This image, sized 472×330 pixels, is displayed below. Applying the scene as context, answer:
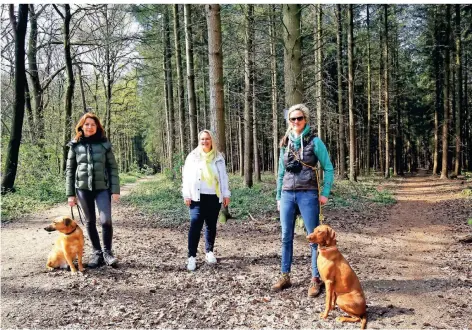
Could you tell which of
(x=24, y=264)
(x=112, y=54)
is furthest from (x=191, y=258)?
(x=112, y=54)

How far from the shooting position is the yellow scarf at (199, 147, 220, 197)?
538cm

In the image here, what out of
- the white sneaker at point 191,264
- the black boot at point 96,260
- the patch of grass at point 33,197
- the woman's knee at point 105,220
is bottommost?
the white sneaker at point 191,264

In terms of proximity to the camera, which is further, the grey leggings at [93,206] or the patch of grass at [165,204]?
the patch of grass at [165,204]

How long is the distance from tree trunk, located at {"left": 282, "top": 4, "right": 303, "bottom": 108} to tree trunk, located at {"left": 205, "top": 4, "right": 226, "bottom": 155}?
5.00ft

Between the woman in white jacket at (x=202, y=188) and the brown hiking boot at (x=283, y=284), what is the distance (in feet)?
4.35

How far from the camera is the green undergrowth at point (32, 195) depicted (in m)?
10.4

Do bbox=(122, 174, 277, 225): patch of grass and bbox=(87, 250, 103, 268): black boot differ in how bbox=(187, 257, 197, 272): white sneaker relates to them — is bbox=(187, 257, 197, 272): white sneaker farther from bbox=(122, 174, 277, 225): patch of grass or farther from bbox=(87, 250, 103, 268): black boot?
bbox=(122, 174, 277, 225): patch of grass

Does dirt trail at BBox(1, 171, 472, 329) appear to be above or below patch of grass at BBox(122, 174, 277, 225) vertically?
below

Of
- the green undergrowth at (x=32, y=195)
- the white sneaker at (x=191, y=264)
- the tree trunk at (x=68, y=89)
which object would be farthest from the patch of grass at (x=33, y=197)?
the white sneaker at (x=191, y=264)

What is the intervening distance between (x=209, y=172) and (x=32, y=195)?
9627mm

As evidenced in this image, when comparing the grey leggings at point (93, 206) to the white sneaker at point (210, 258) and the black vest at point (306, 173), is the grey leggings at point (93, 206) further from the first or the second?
the black vest at point (306, 173)

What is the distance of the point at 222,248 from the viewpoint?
259 inches

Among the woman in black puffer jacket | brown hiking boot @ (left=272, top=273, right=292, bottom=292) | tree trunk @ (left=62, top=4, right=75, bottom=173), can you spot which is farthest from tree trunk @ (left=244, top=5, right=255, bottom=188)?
brown hiking boot @ (left=272, top=273, right=292, bottom=292)

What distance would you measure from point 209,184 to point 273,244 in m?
2.23
